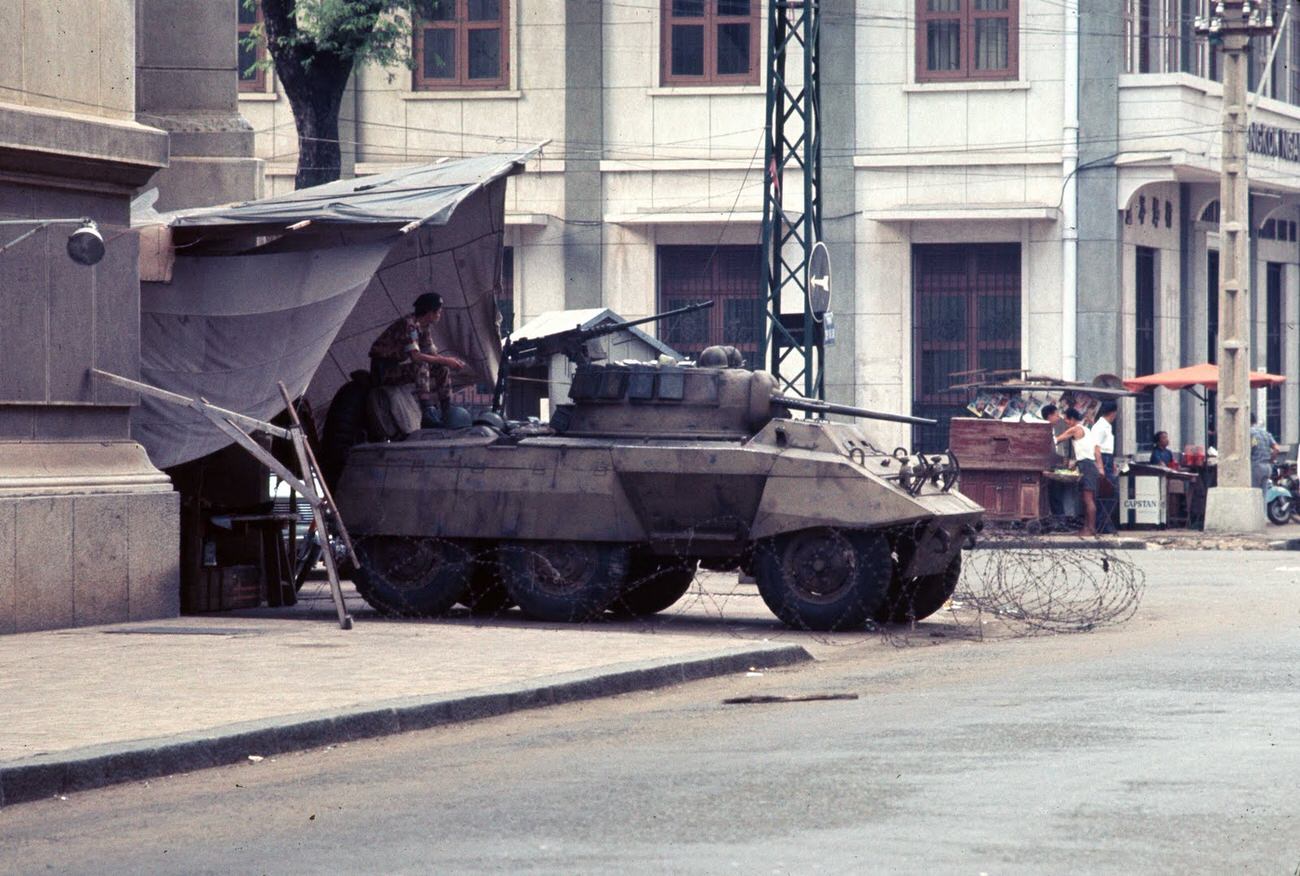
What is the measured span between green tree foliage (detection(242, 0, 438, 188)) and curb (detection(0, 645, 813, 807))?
54.4 ft

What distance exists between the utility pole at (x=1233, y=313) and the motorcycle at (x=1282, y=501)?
3107mm

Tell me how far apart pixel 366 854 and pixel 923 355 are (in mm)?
26703

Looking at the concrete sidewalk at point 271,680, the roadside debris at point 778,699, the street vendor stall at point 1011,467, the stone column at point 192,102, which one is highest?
the stone column at point 192,102

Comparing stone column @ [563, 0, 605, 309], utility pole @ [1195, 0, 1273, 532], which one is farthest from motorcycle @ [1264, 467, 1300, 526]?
stone column @ [563, 0, 605, 309]

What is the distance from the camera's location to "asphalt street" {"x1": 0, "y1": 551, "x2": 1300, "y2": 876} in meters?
7.03

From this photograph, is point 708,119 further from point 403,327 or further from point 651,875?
point 651,875

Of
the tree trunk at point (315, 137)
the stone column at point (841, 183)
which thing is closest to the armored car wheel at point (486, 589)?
the tree trunk at point (315, 137)

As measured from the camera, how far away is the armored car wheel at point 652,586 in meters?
17.1

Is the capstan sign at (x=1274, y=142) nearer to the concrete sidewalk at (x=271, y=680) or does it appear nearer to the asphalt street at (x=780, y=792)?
the concrete sidewalk at (x=271, y=680)

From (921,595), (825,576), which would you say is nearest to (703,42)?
(921,595)

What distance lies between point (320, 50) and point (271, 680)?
17.9 meters

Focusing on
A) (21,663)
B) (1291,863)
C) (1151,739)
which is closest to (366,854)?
(1291,863)

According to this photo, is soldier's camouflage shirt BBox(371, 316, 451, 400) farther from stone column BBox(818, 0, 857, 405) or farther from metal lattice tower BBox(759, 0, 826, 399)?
stone column BBox(818, 0, 857, 405)

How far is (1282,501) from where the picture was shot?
3147 centimetres
